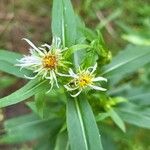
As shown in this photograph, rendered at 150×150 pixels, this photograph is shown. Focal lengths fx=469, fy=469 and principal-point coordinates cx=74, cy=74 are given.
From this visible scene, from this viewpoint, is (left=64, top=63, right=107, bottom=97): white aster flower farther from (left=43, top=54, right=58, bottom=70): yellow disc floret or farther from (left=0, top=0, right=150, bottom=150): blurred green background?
(left=0, top=0, right=150, bottom=150): blurred green background

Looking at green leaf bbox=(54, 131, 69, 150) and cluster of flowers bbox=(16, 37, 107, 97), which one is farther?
green leaf bbox=(54, 131, 69, 150)

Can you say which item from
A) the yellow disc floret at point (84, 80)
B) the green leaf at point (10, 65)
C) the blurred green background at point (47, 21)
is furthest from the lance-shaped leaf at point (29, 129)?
the blurred green background at point (47, 21)

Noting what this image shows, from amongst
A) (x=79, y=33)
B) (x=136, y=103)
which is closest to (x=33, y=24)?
(x=136, y=103)

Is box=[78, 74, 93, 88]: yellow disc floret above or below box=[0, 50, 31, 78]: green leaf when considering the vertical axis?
below

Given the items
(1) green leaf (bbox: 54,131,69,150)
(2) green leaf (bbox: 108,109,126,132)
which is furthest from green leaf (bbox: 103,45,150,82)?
(1) green leaf (bbox: 54,131,69,150)

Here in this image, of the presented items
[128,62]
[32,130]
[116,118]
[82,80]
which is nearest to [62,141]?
[32,130]

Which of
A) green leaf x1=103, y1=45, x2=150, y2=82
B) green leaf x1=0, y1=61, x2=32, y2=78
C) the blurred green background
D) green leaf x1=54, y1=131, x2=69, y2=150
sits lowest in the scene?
green leaf x1=54, y1=131, x2=69, y2=150

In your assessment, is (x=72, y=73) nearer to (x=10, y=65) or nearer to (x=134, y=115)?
(x=10, y=65)
